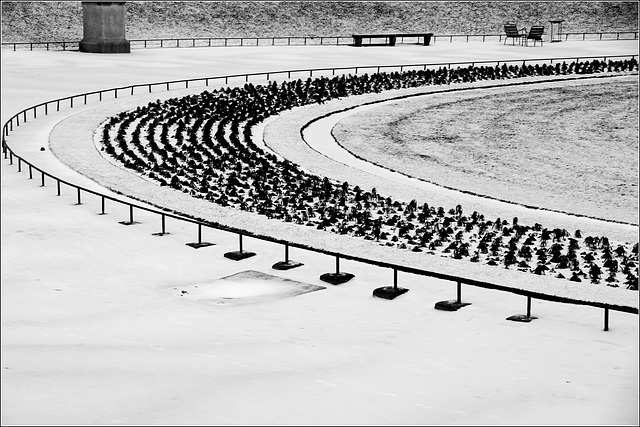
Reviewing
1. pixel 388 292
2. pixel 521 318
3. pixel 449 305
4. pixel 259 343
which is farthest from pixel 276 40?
pixel 259 343

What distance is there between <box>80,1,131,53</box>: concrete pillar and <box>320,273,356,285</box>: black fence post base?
3546 centimetres

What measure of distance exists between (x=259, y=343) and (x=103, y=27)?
38.9 m

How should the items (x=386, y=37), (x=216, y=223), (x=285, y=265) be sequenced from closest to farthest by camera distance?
(x=285, y=265) → (x=216, y=223) → (x=386, y=37)

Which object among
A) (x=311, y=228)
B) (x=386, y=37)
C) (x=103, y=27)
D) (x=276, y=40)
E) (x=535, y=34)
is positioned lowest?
(x=311, y=228)

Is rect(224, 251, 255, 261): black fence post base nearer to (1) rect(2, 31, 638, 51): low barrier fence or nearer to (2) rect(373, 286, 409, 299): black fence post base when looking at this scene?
(2) rect(373, 286, 409, 299): black fence post base

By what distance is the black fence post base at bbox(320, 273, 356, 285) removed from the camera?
13.0 metres

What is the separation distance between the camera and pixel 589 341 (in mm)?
10656

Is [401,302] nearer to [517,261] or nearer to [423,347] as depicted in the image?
A: [423,347]

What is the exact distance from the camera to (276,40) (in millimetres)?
57688

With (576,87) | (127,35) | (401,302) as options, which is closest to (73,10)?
(127,35)

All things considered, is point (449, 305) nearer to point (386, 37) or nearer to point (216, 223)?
point (216, 223)

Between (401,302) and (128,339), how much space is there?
325 centimetres

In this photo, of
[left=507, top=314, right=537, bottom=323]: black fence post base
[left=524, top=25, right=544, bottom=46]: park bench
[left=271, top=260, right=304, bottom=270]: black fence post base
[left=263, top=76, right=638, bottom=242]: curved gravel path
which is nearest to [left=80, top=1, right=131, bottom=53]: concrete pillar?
[left=263, top=76, right=638, bottom=242]: curved gravel path

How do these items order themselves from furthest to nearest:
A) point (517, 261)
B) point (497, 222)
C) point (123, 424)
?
point (497, 222) → point (517, 261) → point (123, 424)
